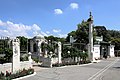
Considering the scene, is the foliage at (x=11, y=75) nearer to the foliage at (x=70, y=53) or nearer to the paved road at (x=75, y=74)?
the paved road at (x=75, y=74)

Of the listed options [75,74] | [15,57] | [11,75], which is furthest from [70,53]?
[11,75]

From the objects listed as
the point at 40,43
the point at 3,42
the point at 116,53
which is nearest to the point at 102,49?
the point at 116,53

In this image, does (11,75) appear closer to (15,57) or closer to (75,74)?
(15,57)

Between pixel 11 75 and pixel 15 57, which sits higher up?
pixel 15 57

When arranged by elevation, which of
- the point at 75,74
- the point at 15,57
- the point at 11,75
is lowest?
the point at 75,74

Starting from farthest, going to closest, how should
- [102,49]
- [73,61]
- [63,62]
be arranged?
[102,49] < [73,61] < [63,62]

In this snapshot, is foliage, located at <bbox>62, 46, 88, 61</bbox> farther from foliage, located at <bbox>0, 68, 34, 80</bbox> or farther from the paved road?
foliage, located at <bbox>0, 68, 34, 80</bbox>

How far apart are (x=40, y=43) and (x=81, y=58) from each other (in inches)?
367

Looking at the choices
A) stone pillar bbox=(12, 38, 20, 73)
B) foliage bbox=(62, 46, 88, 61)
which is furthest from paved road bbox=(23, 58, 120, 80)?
foliage bbox=(62, 46, 88, 61)

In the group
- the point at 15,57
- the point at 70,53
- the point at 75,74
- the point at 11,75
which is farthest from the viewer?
the point at 70,53

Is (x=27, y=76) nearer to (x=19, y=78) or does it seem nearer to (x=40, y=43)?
(x=19, y=78)

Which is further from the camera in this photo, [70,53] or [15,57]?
[70,53]

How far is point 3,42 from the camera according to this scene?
24828 mm

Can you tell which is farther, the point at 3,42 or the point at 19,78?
the point at 3,42
